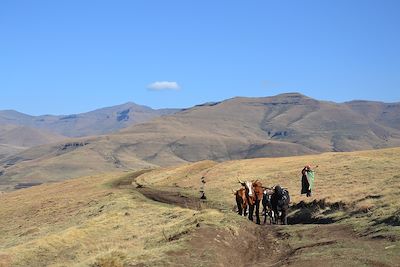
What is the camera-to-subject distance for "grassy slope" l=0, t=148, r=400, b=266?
2186 cm

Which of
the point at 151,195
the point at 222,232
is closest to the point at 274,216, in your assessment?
the point at 222,232

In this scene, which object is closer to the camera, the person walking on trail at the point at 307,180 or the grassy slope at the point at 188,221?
the grassy slope at the point at 188,221

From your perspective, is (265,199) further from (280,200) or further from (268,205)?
(280,200)

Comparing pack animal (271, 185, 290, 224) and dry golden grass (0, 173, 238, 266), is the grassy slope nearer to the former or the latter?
dry golden grass (0, 173, 238, 266)

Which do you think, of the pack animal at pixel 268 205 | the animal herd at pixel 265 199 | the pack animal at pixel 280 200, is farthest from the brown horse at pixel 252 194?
the pack animal at pixel 280 200

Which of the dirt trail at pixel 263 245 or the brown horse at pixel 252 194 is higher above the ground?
the brown horse at pixel 252 194

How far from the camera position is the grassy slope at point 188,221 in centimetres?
2186

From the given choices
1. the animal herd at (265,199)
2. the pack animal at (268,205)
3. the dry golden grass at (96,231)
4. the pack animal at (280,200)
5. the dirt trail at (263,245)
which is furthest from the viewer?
the pack animal at (268,205)

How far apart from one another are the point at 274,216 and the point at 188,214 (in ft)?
19.6

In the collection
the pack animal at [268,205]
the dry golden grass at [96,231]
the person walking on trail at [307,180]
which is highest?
the person walking on trail at [307,180]

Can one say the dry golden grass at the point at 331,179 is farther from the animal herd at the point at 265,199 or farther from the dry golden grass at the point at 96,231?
the dry golden grass at the point at 96,231

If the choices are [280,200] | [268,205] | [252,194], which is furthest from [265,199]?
[280,200]

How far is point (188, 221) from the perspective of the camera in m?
29.3

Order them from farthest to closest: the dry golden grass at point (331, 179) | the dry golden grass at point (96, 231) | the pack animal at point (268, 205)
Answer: the pack animal at point (268, 205)
the dry golden grass at point (331, 179)
the dry golden grass at point (96, 231)
